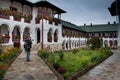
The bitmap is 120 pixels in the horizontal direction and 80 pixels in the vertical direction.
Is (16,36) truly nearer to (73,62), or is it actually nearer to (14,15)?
(14,15)

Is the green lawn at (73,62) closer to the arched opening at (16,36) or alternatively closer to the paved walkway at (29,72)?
the paved walkway at (29,72)

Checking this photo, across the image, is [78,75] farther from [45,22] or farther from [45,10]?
[45,10]

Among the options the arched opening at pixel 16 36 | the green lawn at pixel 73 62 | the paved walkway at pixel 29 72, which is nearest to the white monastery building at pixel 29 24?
the arched opening at pixel 16 36

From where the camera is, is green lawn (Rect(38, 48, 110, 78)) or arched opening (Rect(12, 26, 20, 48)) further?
arched opening (Rect(12, 26, 20, 48))

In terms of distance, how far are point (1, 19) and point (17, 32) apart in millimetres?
5990

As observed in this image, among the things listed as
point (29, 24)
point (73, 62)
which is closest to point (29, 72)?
point (73, 62)

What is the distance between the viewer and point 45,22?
34.0 metres

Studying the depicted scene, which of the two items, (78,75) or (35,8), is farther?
(35,8)

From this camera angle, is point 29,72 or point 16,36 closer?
point 29,72

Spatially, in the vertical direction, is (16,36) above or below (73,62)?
above

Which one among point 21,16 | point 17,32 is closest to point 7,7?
point 21,16

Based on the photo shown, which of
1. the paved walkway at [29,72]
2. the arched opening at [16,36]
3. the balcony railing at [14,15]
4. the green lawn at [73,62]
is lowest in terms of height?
the paved walkway at [29,72]

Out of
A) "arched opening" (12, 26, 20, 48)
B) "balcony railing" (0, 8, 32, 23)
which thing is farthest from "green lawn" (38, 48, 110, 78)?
"arched opening" (12, 26, 20, 48)

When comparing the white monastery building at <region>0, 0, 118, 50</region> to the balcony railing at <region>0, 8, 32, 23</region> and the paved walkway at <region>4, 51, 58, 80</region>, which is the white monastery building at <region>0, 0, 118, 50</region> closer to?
the balcony railing at <region>0, 8, 32, 23</region>
